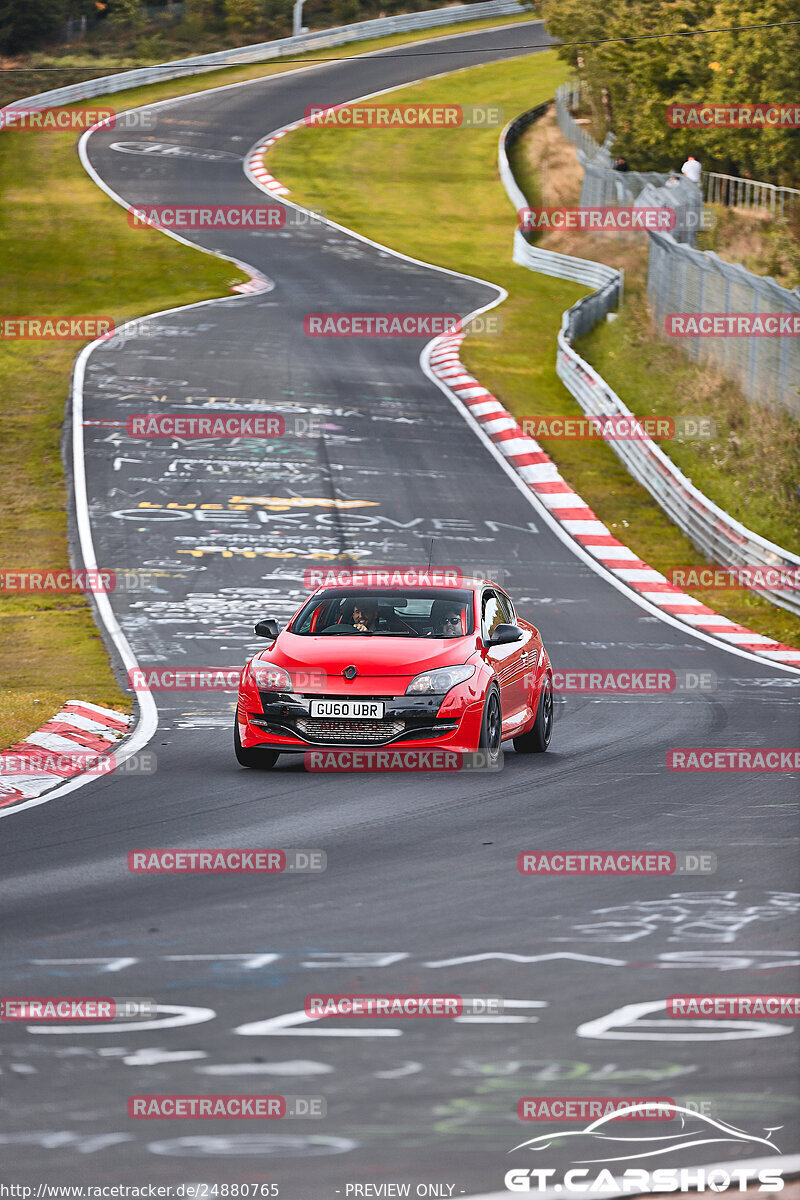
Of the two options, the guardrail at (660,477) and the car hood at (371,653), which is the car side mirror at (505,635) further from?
the guardrail at (660,477)

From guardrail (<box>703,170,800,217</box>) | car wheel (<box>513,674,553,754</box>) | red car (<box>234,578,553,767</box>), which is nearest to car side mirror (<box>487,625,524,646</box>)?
red car (<box>234,578,553,767</box>)

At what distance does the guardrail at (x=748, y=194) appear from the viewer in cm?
3900

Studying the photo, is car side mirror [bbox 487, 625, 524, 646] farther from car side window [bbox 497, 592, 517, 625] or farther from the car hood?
car side window [bbox 497, 592, 517, 625]

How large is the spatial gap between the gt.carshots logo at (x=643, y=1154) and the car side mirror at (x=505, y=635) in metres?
6.83

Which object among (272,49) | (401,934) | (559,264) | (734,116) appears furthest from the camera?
(272,49)

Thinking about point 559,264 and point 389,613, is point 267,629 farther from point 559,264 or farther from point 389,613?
point 559,264

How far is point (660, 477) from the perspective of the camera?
26422 mm

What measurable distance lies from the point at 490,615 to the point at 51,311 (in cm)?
2843

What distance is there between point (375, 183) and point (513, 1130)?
55.7 meters

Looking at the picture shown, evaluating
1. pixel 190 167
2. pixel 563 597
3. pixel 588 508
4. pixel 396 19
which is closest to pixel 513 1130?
pixel 563 597

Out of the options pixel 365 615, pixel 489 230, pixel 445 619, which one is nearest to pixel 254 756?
pixel 365 615

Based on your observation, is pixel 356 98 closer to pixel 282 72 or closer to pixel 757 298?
pixel 282 72

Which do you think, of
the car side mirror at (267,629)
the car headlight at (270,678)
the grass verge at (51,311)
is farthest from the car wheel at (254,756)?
the grass verge at (51,311)

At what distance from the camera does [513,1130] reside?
5.35m
